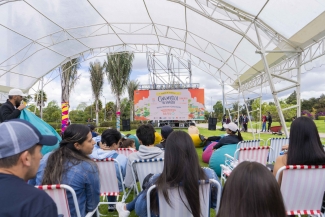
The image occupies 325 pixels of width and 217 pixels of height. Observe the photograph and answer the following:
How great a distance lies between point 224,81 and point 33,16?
871cm

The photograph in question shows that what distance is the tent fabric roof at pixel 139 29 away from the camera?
18.1 ft

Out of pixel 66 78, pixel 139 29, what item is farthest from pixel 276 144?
pixel 66 78

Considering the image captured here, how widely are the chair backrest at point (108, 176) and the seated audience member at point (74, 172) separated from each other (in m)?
0.71

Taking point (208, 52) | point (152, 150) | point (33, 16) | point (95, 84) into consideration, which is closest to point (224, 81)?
point (208, 52)

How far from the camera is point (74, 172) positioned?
191cm

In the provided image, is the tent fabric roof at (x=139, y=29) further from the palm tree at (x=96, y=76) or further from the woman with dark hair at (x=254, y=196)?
the palm tree at (x=96, y=76)

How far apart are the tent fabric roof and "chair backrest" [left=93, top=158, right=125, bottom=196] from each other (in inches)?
168

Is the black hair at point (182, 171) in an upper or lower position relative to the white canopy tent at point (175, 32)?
lower

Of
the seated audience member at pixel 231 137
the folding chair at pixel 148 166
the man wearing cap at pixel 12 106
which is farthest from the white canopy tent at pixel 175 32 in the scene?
the man wearing cap at pixel 12 106

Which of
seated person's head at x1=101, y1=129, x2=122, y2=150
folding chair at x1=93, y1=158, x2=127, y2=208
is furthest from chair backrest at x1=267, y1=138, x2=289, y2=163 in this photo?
folding chair at x1=93, y1=158, x2=127, y2=208

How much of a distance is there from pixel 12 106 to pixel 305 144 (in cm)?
374

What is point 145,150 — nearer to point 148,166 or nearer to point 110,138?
point 148,166

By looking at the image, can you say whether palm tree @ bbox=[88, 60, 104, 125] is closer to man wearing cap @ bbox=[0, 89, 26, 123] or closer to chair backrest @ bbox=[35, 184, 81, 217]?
man wearing cap @ bbox=[0, 89, 26, 123]

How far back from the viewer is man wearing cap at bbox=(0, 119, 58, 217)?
33.4 inches
